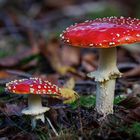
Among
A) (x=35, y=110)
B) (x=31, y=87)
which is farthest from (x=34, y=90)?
(x=35, y=110)

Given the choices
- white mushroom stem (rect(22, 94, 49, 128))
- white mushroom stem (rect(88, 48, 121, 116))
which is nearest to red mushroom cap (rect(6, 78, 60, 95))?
white mushroom stem (rect(22, 94, 49, 128))

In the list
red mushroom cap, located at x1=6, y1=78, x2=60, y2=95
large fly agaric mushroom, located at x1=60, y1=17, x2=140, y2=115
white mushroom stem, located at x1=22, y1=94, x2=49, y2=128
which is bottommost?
white mushroom stem, located at x1=22, y1=94, x2=49, y2=128

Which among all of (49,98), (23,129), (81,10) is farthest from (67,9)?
(23,129)

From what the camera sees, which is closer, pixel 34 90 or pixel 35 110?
pixel 34 90

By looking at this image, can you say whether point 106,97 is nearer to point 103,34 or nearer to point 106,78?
point 106,78

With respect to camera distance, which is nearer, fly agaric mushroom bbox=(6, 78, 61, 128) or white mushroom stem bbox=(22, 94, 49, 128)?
fly agaric mushroom bbox=(6, 78, 61, 128)

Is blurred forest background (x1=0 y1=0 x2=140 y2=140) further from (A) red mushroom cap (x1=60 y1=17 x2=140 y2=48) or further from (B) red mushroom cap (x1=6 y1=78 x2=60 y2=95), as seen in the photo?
(A) red mushroom cap (x1=60 y1=17 x2=140 y2=48)

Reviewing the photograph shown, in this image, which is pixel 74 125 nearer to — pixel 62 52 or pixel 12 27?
pixel 62 52
